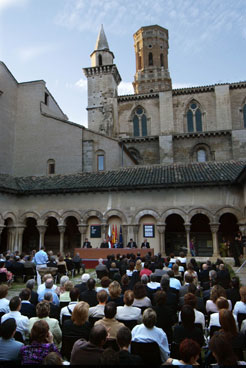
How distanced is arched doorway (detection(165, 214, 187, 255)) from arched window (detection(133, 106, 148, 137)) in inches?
702

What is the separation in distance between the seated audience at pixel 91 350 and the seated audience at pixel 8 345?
91 centimetres

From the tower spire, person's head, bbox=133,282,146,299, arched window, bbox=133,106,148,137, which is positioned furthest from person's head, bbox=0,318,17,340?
the tower spire

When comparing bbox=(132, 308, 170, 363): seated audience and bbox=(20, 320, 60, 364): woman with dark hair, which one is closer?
bbox=(20, 320, 60, 364): woman with dark hair

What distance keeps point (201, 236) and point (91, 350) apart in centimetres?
2019

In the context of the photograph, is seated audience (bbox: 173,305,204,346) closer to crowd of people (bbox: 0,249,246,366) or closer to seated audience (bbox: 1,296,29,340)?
crowd of people (bbox: 0,249,246,366)

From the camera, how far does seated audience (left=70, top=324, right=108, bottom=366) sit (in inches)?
140

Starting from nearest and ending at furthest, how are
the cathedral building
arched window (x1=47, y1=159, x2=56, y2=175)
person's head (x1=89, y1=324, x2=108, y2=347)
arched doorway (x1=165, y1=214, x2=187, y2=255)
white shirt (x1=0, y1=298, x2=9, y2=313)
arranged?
person's head (x1=89, y1=324, x2=108, y2=347), white shirt (x1=0, y1=298, x2=9, y2=313), the cathedral building, arched doorway (x1=165, y1=214, x2=187, y2=255), arched window (x1=47, y1=159, x2=56, y2=175)

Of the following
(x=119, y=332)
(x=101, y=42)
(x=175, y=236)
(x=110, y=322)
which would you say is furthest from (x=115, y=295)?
(x=101, y=42)

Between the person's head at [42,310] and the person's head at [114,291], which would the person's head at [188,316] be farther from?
the person's head at [42,310]

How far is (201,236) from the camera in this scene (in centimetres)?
2266

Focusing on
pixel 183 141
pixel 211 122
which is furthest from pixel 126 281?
pixel 211 122

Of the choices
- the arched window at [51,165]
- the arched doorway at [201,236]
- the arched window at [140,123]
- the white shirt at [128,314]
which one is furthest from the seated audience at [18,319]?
the arched window at [140,123]

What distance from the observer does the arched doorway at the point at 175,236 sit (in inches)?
898

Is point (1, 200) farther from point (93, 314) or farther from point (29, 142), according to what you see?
point (93, 314)
